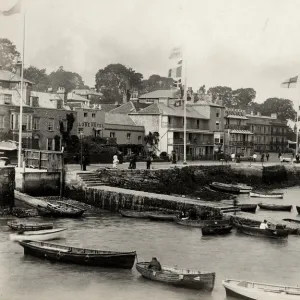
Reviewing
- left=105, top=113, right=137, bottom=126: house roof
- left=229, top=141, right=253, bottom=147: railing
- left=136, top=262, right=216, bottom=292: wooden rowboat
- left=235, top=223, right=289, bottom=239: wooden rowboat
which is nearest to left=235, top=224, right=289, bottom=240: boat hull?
left=235, top=223, right=289, bottom=239: wooden rowboat

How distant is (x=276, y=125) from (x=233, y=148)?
31022mm

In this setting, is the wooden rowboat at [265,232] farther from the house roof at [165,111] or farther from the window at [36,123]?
the house roof at [165,111]

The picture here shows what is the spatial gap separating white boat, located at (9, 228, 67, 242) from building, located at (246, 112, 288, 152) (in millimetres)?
83295

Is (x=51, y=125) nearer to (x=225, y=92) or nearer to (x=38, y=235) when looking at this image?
(x=38, y=235)

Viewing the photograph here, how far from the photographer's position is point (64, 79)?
126 m

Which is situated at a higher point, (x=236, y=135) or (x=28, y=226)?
(x=236, y=135)

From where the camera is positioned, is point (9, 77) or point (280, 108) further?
point (280, 108)

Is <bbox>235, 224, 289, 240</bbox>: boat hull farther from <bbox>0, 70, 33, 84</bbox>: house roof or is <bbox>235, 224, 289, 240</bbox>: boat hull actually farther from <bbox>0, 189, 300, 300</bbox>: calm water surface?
<bbox>0, 70, 33, 84</bbox>: house roof

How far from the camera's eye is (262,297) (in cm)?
1884

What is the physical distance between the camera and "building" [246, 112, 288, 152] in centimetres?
11444

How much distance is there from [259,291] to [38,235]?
14242mm

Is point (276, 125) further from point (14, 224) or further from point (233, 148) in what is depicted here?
point (14, 224)

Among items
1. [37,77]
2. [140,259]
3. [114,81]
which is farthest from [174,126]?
[140,259]

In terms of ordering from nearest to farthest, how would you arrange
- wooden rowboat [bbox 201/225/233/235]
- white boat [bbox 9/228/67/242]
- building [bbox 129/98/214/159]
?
white boat [bbox 9/228/67/242]
wooden rowboat [bbox 201/225/233/235]
building [bbox 129/98/214/159]
